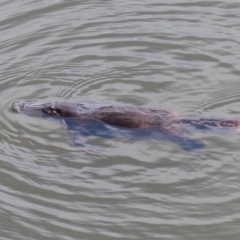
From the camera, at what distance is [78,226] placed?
639 centimetres

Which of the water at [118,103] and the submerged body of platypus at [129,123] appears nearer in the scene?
the water at [118,103]

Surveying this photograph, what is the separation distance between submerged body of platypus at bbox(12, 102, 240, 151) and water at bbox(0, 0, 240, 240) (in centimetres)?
10

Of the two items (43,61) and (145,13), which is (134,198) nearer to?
(43,61)

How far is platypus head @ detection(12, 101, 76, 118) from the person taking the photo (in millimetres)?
7832

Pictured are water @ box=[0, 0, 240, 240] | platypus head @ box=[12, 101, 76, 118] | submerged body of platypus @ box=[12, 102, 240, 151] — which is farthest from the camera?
platypus head @ box=[12, 101, 76, 118]

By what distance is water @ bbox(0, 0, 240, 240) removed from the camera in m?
6.45

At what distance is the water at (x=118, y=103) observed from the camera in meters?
6.45

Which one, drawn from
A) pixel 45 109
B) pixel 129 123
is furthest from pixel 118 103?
pixel 45 109

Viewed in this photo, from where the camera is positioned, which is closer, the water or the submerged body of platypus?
the water

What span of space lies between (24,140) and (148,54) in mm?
2288

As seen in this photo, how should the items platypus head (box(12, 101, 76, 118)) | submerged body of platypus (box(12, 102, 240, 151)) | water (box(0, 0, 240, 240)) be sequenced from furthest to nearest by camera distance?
platypus head (box(12, 101, 76, 118)) → submerged body of platypus (box(12, 102, 240, 151)) → water (box(0, 0, 240, 240))

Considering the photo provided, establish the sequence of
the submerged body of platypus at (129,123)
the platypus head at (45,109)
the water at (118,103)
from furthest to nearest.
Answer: the platypus head at (45,109), the submerged body of platypus at (129,123), the water at (118,103)

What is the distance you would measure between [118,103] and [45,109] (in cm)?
81

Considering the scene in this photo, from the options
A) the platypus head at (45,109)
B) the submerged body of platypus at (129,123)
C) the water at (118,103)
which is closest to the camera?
the water at (118,103)
